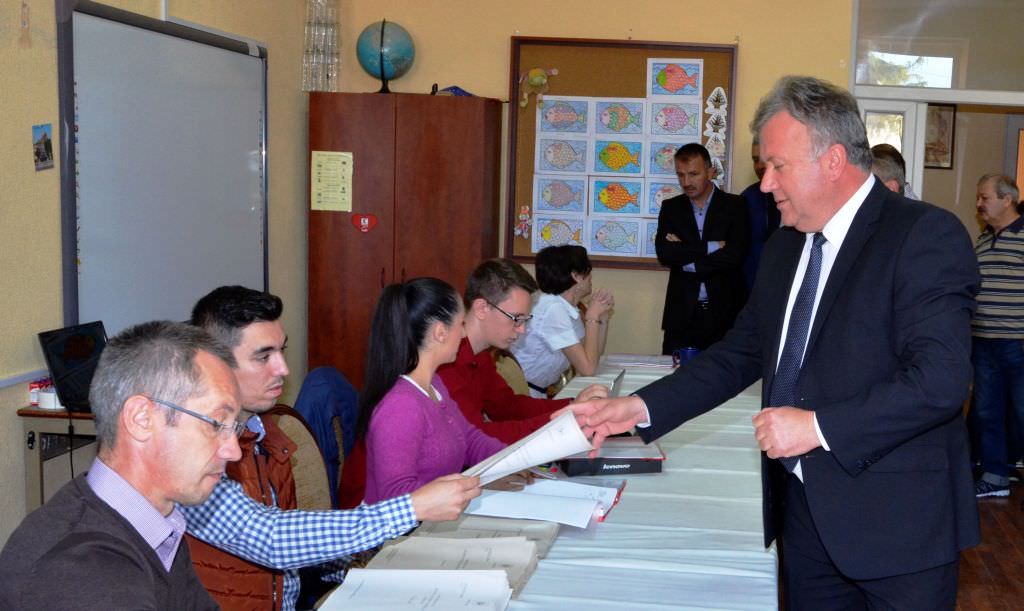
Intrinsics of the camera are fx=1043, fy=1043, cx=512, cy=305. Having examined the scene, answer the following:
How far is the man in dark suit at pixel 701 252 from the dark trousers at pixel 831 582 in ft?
11.4

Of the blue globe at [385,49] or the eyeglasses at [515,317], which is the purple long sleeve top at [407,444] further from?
the blue globe at [385,49]

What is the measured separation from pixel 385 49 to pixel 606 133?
1.41 m

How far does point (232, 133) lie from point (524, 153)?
1939mm

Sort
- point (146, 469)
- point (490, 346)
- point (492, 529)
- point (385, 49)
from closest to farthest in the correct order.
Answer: point (146, 469) < point (492, 529) < point (490, 346) < point (385, 49)

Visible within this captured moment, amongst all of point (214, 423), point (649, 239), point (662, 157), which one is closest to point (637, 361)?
point (649, 239)

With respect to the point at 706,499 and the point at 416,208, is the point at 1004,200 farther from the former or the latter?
the point at 706,499

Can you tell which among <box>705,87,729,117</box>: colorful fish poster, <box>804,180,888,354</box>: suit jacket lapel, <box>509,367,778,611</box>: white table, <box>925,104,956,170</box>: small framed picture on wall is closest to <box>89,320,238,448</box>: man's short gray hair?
<box>509,367,778,611</box>: white table

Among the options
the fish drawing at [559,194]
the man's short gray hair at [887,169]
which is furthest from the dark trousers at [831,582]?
the fish drawing at [559,194]

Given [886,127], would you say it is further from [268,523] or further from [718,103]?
[268,523]

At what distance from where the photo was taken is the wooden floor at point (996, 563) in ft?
13.8

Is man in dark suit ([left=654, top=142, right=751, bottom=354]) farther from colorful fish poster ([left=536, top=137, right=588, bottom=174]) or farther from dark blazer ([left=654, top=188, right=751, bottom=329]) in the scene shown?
colorful fish poster ([left=536, top=137, right=588, bottom=174])

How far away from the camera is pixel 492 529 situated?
2242 millimetres

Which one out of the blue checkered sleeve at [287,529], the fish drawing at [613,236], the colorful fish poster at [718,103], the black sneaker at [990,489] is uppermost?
the colorful fish poster at [718,103]

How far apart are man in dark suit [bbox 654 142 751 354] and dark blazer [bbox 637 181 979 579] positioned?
3.59m
